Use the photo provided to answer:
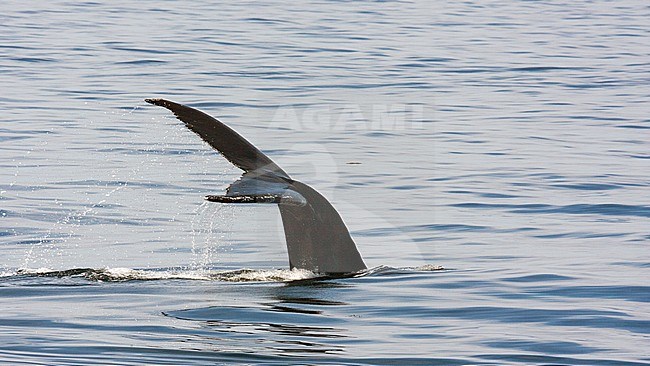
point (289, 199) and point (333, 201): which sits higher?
point (289, 199)

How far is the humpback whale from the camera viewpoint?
789 cm

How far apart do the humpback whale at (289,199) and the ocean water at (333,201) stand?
18 cm

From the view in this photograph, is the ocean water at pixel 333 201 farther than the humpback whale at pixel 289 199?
No

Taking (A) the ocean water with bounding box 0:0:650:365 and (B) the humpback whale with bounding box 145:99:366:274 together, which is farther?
(B) the humpback whale with bounding box 145:99:366:274

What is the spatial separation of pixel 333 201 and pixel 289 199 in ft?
18.4

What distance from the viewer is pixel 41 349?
6.87 metres

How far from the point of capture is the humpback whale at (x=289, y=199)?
311 inches

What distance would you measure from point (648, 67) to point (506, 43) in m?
6.14

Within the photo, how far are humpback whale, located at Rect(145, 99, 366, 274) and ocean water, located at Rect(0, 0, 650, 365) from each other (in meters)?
0.18

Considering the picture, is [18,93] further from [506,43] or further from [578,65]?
[506,43]

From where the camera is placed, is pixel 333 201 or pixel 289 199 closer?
pixel 289 199

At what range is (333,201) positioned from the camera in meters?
13.7

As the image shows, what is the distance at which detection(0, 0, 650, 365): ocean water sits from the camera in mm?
7395

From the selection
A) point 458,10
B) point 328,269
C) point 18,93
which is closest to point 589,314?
point 328,269
